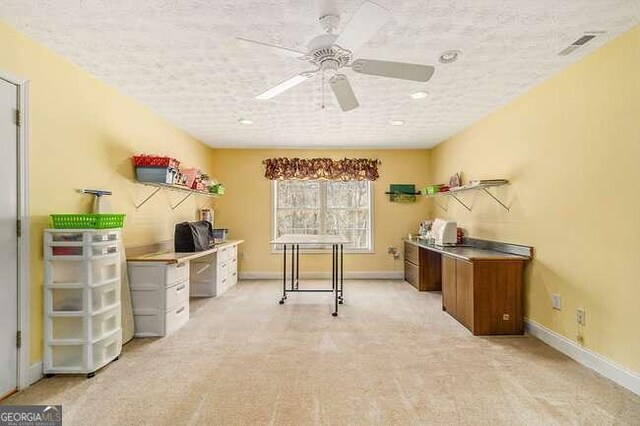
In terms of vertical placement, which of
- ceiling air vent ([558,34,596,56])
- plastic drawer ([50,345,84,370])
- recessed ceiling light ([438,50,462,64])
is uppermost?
recessed ceiling light ([438,50,462,64])

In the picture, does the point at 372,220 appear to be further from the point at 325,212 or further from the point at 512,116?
the point at 512,116

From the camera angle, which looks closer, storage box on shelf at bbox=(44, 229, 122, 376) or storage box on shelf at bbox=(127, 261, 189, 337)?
storage box on shelf at bbox=(44, 229, 122, 376)

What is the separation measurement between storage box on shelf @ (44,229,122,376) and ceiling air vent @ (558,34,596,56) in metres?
3.65

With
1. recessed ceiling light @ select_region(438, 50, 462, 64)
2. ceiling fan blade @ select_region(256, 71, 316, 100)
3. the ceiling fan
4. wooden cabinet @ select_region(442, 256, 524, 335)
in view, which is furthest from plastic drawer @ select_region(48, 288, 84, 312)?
wooden cabinet @ select_region(442, 256, 524, 335)

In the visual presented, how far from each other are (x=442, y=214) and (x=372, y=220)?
1191 mm

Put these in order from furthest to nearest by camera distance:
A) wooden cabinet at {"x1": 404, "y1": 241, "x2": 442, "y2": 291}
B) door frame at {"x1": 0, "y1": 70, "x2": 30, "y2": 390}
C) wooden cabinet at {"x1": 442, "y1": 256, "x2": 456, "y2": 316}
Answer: wooden cabinet at {"x1": 404, "y1": 241, "x2": 442, "y2": 291} → wooden cabinet at {"x1": 442, "y1": 256, "x2": 456, "y2": 316} → door frame at {"x1": 0, "y1": 70, "x2": 30, "y2": 390}

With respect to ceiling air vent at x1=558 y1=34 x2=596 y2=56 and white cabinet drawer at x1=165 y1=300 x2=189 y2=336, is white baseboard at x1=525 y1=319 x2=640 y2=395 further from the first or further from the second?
white cabinet drawer at x1=165 y1=300 x2=189 y2=336

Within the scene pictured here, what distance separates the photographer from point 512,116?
11.6 ft

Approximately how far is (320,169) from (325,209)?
2.44 ft

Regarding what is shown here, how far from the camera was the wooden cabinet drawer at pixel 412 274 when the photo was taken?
5152mm

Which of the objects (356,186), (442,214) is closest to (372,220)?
(356,186)

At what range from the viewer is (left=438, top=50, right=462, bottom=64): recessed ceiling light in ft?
8.13

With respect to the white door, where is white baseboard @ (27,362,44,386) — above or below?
below

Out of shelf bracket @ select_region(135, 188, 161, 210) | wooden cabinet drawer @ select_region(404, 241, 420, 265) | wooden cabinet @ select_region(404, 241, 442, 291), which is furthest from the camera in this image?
wooden cabinet drawer @ select_region(404, 241, 420, 265)
